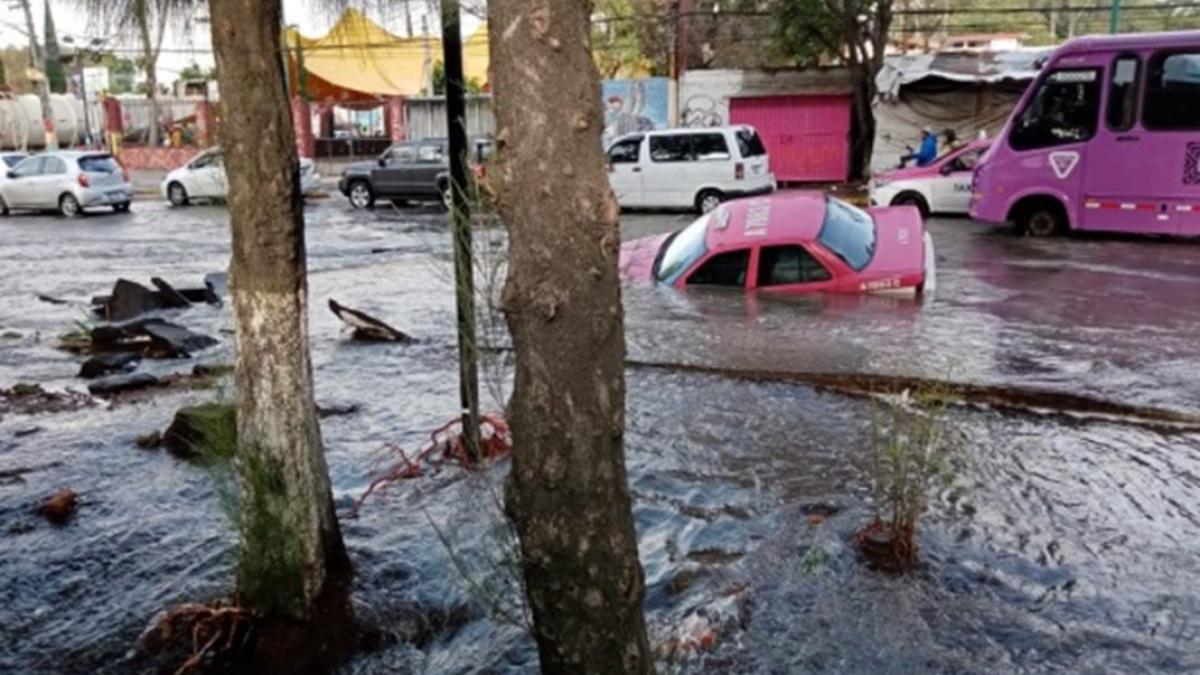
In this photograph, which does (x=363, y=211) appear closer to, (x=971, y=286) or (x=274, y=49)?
(x=971, y=286)

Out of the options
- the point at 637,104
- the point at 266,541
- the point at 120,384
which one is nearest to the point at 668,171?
the point at 637,104

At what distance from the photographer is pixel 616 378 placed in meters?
2.42

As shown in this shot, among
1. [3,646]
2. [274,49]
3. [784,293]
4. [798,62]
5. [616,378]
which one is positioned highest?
[798,62]

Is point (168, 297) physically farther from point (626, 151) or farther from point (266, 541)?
point (626, 151)

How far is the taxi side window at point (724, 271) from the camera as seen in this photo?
10.1 m

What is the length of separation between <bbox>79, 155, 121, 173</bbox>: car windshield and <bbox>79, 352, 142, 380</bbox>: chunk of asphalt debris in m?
17.2

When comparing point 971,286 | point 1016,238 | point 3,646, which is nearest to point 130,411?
point 3,646

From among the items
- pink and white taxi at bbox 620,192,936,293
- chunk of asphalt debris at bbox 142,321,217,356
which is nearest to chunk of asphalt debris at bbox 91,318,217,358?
chunk of asphalt debris at bbox 142,321,217,356

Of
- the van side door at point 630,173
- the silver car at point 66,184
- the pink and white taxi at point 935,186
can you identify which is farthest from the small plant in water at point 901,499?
the silver car at point 66,184

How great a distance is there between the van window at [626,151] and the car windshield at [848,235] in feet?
36.5

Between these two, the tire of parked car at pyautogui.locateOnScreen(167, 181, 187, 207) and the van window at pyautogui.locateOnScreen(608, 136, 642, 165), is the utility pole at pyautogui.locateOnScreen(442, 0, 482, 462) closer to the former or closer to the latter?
the van window at pyautogui.locateOnScreen(608, 136, 642, 165)

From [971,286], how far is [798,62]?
14530mm

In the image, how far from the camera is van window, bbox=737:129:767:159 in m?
20.6

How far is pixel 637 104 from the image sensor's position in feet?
89.0
